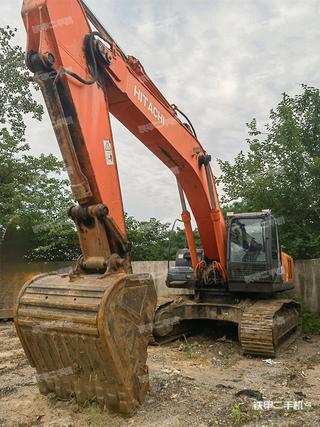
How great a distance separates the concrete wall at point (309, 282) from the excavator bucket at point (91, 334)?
6917mm

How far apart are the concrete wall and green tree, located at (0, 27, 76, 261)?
6648 millimetres

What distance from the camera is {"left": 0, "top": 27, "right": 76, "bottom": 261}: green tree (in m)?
12.4

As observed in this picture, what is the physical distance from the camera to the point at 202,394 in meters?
4.45

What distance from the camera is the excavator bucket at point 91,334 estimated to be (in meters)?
3.48

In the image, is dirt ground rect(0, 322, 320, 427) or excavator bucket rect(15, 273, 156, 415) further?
dirt ground rect(0, 322, 320, 427)

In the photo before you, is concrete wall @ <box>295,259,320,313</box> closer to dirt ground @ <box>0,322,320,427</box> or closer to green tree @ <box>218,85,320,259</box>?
green tree @ <box>218,85,320,259</box>

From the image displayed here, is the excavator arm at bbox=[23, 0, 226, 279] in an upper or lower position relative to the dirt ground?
upper

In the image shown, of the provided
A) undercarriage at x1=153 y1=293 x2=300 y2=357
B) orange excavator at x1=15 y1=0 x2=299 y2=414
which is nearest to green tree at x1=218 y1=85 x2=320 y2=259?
undercarriage at x1=153 y1=293 x2=300 y2=357

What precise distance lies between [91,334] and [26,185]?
417 inches

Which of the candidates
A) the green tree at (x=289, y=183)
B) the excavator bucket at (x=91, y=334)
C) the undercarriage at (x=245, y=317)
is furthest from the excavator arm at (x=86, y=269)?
the green tree at (x=289, y=183)

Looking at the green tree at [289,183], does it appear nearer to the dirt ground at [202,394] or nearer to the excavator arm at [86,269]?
the dirt ground at [202,394]

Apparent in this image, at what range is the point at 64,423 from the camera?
11.9 ft

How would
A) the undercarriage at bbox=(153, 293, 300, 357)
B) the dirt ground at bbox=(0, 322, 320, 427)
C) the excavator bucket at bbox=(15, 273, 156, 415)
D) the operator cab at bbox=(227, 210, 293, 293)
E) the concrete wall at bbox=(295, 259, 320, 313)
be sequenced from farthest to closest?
the concrete wall at bbox=(295, 259, 320, 313) → the operator cab at bbox=(227, 210, 293, 293) → the undercarriage at bbox=(153, 293, 300, 357) → the dirt ground at bbox=(0, 322, 320, 427) → the excavator bucket at bbox=(15, 273, 156, 415)

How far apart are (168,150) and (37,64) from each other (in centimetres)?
233
